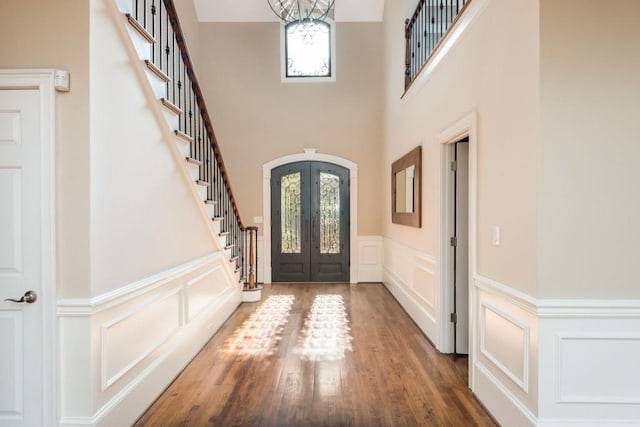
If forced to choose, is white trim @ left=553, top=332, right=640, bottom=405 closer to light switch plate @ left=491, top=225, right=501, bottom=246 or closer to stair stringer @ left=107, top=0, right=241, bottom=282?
light switch plate @ left=491, top=225, right=501, bottom=246

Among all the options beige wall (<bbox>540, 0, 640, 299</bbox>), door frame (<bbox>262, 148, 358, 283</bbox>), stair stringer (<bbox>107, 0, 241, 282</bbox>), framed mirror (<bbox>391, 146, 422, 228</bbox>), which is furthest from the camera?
door frame (<bbox>262, 148, 358, 283</bbox>)

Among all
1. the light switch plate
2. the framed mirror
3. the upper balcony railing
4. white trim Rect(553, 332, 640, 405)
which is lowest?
white trim Rect(553, 332, 640, 405)

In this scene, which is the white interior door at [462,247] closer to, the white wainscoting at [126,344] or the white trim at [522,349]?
the white trim at [522,349]

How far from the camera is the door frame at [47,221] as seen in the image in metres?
2.19

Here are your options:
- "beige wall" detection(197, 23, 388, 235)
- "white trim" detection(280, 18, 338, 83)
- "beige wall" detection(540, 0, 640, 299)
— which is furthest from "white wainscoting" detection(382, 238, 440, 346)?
"white trim" detection(280, 18, 338, 83)

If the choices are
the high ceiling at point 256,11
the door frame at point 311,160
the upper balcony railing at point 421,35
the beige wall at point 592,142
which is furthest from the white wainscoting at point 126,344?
the high ceiling at point 256,11

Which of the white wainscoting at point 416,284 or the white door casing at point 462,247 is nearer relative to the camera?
the white door casing at point 462,247

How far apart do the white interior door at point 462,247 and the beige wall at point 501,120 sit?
0.19m

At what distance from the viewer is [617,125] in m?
2.19

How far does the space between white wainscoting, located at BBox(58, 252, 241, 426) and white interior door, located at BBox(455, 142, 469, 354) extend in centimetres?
253

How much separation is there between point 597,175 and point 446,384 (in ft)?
6.41

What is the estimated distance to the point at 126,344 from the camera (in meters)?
2.62

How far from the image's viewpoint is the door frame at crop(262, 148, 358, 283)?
25.6 ft

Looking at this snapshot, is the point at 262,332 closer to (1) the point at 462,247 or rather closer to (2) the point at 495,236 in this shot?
(1) the point at 462,247
